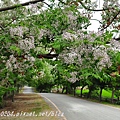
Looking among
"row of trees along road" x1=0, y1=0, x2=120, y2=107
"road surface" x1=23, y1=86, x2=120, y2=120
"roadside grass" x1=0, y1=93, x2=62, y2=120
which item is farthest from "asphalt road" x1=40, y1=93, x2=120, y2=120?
"row of trees along road" x1=0, y1=0, x2=120, y2=107

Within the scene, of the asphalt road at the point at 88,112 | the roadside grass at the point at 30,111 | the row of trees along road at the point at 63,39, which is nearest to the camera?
the row of trees along road at the point at 63,39

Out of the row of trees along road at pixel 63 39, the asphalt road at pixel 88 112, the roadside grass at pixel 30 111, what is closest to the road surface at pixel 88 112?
the asphalt road at pixel 88 112

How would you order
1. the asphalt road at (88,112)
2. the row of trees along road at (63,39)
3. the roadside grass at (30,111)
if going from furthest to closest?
1. the roadside grass at (30,111)
2. the asphalt road at (88,112)
3. the row of trees along road at (63,39)

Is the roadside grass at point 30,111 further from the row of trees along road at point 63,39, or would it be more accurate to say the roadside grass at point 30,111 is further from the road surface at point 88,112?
the row of trees along road at point 63,39

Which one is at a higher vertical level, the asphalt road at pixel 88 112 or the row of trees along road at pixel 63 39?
the row of trees along road at pixel 63 39

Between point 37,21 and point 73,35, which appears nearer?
point 73,35

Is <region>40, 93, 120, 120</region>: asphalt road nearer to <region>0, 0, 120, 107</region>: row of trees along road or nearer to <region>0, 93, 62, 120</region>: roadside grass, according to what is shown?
<region>0, 93, 62, 120</region>: roadside grass

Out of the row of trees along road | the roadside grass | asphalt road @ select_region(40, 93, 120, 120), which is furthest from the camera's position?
the roadside grass

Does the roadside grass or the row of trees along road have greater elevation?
the row of trees along road

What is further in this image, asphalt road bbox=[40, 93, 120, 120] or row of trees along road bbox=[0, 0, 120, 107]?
asphalt road bbox=[40, 93, 120, 120]

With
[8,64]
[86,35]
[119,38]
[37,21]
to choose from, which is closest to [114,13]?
[119,38]

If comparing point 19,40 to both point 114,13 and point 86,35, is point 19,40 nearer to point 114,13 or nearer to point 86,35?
point 86,35

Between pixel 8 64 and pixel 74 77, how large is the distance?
5.23ft

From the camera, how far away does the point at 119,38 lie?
5.31 meters
